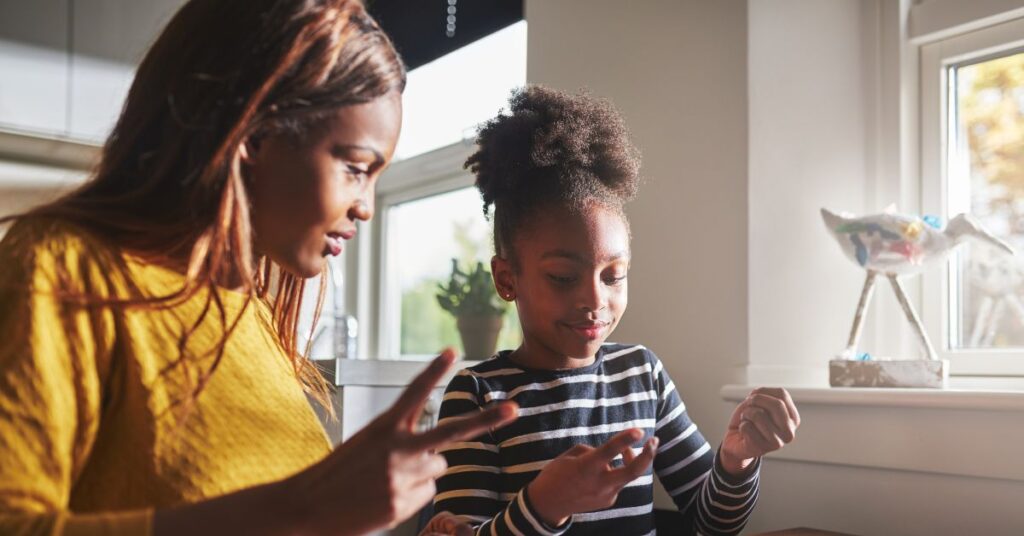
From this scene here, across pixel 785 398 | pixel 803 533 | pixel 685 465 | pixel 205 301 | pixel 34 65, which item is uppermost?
pixel 34 65

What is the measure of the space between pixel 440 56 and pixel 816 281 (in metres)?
1.31

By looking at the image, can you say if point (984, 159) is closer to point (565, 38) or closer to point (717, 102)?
point (717, 102)

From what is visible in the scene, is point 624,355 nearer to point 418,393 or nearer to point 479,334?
point 418,393

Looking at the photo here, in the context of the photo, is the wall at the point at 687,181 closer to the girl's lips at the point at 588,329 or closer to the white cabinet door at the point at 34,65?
the girl's lips at the point at 588,329

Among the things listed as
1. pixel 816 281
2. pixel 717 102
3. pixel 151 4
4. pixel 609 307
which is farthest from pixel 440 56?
pixel 609 307

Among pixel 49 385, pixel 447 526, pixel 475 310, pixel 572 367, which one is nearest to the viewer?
pixel 49 385

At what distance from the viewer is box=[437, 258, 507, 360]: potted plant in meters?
2.04

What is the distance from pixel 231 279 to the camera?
785mm

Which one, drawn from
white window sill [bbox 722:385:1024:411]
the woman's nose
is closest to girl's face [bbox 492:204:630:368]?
the woman's nose

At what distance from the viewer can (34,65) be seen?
8.03 feet

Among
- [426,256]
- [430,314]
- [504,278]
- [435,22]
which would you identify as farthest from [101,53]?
[504,278]

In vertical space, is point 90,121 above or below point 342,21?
above

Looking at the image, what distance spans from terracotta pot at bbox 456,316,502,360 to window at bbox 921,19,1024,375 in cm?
89

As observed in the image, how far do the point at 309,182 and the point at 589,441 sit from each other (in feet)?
1.90
